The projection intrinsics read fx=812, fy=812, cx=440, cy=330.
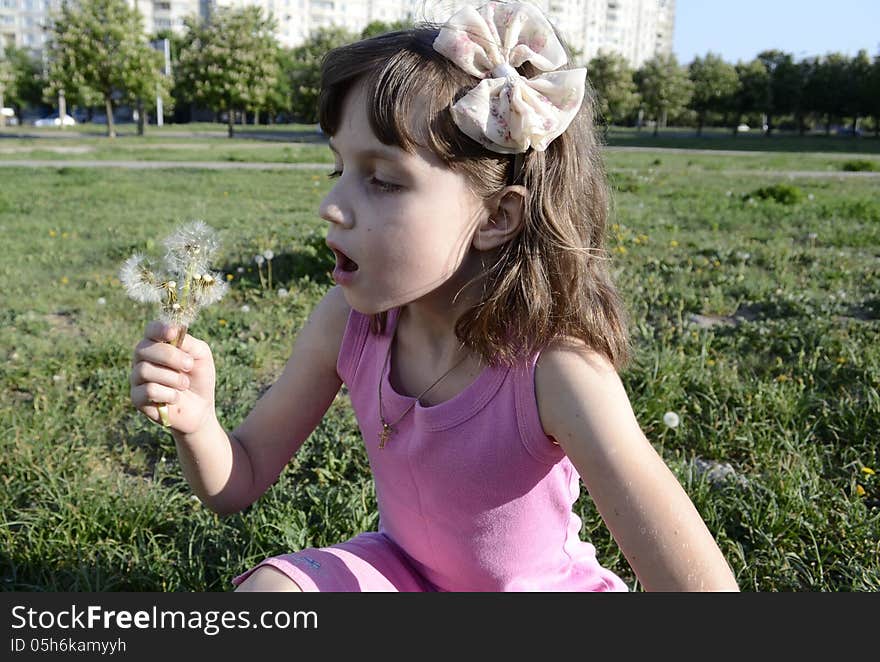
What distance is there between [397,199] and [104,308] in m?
3.49

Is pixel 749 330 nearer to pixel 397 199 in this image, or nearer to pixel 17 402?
pixel 397 199

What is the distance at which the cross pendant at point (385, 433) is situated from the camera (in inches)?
60.2

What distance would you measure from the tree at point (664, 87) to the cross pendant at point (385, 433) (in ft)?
181

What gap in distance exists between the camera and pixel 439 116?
133 cm

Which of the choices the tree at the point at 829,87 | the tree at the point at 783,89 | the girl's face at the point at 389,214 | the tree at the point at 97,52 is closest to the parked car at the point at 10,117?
the tree at the point at 97,52

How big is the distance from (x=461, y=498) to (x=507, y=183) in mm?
570

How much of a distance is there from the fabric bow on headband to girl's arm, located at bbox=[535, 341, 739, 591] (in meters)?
0.44

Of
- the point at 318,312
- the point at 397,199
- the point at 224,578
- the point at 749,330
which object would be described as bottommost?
the point at 224,578

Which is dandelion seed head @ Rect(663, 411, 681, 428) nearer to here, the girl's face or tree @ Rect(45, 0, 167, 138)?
the girl's face

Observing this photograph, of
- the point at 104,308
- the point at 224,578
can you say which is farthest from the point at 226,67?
the point at 224,578

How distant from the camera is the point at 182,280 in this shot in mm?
1295

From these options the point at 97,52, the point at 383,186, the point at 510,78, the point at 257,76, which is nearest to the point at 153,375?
the point at 383,186

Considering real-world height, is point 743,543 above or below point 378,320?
below

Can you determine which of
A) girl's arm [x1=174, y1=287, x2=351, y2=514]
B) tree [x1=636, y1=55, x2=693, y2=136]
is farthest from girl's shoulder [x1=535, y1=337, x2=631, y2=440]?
tree [x1=636, y1=55, x2=693, y2=136]
